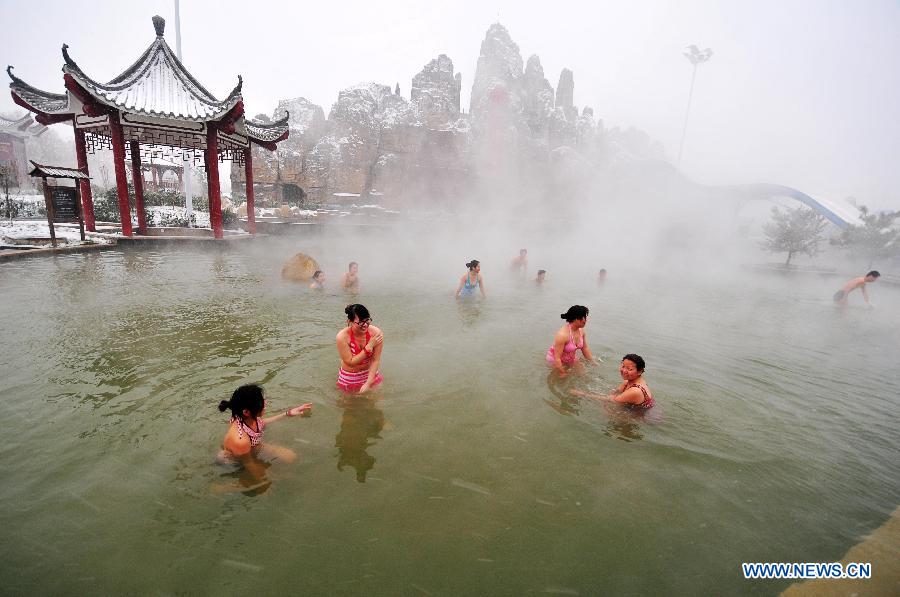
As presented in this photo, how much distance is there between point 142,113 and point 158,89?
156 centimetres

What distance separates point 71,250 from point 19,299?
498cm

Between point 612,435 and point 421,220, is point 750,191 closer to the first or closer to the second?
point 421,220

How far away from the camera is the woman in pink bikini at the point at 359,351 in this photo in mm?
4000

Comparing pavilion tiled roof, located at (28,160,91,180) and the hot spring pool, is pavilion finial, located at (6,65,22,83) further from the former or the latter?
the hot spring pool

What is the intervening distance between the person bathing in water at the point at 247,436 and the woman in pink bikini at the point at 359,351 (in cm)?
112

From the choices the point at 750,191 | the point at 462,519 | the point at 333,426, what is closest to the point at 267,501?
the point at 333,426

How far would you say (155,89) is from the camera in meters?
12.4

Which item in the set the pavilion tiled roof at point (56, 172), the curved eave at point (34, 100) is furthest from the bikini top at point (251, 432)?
the curved eave at point (34, 100)

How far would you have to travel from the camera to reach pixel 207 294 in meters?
Result: 8.27

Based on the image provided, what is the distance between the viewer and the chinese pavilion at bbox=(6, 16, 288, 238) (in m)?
11.5

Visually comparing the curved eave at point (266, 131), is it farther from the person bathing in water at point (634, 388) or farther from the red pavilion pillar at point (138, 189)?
the person bathing in water at point (634, 388)

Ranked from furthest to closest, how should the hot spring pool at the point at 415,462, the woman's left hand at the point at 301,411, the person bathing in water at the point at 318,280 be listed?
the person bathing in water at the point at 318,280 → the woman's left hand at the point at 301,411 → the hot spring pool at the point at 415,462

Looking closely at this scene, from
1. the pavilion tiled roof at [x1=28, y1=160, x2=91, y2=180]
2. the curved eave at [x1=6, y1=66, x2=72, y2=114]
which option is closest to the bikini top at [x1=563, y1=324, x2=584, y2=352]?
the pavilion tiled roof at [x1=28, y1=160, x2=91, y2=180]

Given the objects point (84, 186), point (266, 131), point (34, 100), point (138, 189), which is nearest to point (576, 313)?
point (138, 189)
